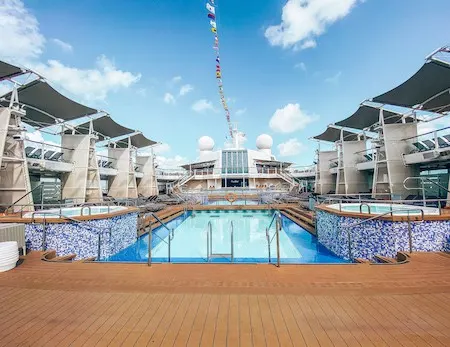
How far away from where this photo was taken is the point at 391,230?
5754mm

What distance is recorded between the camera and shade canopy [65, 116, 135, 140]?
17038mm

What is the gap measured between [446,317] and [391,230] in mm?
3756

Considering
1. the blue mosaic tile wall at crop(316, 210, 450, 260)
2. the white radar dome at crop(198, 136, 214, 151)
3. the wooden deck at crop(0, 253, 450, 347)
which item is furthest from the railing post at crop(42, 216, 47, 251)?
the white radar dome at crop(198, 136, 214, 151)

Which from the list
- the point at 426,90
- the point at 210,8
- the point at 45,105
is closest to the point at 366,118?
the point at 426,90

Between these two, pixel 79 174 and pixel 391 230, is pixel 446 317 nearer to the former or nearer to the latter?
pixel 391 230

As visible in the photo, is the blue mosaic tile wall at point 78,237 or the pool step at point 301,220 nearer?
the blue mosaic tile wall at point 78,237

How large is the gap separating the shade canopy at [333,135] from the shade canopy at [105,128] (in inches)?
758

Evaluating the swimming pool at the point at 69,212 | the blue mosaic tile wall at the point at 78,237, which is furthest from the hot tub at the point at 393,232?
the swimming pool at the point at 69,212

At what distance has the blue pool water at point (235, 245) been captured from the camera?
7.27 meters

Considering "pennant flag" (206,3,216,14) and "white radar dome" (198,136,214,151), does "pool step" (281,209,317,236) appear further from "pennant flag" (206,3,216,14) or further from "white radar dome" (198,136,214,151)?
"white radar dome" (198,136,214,151)

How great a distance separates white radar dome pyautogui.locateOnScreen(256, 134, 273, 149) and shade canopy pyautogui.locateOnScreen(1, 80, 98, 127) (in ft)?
97.7

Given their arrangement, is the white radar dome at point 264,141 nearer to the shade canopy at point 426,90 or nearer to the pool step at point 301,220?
the pool step at point 301,220

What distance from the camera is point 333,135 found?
76.9 ft

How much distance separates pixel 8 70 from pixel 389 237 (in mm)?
15232
